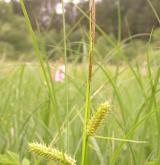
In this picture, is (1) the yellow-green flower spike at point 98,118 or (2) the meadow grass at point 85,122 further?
(2) the meadow grass at point 85,122

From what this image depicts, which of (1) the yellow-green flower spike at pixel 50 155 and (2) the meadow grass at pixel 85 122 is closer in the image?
(1) the yellow-green flower spike at pixel 50 155

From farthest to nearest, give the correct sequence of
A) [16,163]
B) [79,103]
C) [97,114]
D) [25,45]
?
1. [25,45]
2. [79,103]
3. [16,163]
4. [97,114]

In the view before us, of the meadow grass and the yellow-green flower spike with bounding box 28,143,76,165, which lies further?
the meadow grass

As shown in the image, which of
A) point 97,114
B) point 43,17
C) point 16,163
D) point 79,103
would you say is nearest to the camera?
point 97,114

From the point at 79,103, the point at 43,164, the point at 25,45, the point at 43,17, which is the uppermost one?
the point at 25,45

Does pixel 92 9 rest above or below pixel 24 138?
Result: above

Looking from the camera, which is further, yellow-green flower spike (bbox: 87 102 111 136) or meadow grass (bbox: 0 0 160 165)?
meadow grass (bbox: 0 0 160 165)

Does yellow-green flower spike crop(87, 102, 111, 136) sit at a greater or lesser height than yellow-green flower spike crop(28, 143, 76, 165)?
greater

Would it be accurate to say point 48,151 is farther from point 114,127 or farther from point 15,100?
point 15,100

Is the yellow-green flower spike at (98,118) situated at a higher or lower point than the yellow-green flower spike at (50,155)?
higher

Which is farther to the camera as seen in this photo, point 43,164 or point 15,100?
point 15,100

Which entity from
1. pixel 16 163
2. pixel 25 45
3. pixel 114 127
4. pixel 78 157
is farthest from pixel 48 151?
pixel 25 45
